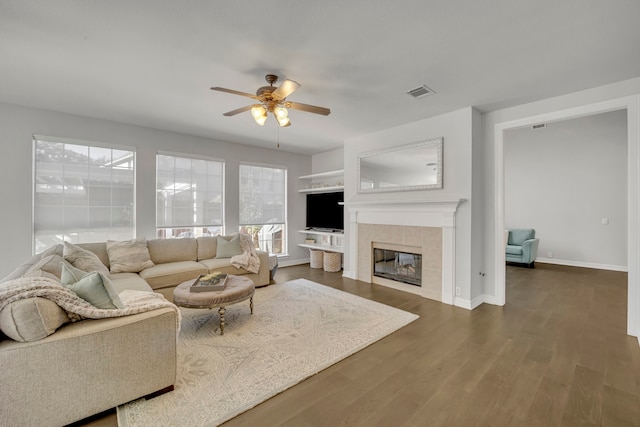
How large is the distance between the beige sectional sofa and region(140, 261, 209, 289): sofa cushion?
1461 mm

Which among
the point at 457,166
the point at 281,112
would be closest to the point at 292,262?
the point at 457,166

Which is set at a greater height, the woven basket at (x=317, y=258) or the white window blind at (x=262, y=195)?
the white window blind at (x=262, y=195)

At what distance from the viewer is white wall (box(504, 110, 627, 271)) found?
5.48 metres

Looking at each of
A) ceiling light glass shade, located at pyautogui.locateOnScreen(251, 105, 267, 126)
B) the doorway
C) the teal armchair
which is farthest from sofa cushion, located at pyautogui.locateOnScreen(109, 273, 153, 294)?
the teal armchair

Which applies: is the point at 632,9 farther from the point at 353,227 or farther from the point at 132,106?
the point at 132,106

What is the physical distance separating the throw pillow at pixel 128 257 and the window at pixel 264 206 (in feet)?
6.68

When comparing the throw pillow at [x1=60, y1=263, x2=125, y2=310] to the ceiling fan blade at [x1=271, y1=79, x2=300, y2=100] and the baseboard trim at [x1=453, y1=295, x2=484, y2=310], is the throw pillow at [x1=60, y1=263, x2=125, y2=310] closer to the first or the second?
the ceiling fan blade at [x1=271, y1=79, x2=300, y2=100]

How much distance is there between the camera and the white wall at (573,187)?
216 inches

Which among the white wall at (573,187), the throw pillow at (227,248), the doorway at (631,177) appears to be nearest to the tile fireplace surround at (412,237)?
the doorway at (631,177)

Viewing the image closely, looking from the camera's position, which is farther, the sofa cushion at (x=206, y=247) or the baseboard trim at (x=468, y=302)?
the sofa cushion at (x=206, y=247)

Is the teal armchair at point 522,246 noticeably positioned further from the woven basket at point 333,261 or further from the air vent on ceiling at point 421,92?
the air vent on ceiling at point 421,92

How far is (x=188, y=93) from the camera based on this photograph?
3193mm

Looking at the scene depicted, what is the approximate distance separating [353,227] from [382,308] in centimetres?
190

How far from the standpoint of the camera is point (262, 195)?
19.8 ft
